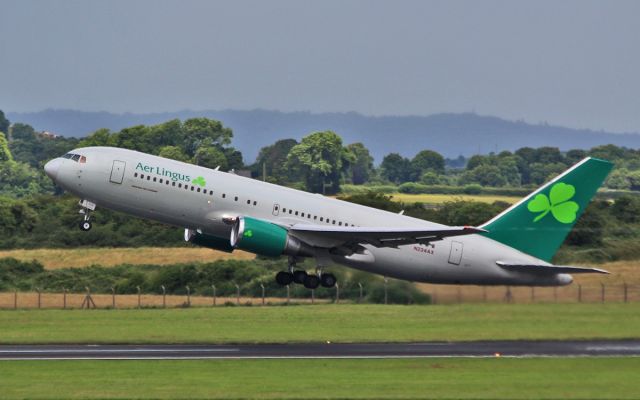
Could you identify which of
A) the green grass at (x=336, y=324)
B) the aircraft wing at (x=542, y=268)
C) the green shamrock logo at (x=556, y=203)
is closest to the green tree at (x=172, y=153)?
the green grass at (x=336, y=324)

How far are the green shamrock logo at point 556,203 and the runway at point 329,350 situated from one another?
28.6 ft

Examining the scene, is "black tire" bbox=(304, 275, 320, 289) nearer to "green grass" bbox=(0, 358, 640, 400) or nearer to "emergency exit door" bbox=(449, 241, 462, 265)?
"emergency exit door" bbox=(449, 241, 462, 265)

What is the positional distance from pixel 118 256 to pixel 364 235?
32.4 metres

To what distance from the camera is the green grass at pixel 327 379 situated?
35.4m

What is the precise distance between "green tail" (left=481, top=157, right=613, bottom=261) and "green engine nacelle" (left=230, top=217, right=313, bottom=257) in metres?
9.47

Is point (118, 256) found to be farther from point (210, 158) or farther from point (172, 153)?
point (210, 158)

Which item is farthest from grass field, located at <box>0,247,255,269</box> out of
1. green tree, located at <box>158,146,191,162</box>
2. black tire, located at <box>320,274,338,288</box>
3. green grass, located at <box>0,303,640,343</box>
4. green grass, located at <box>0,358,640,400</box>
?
green tree, located at <box>158,146,191,162</box>

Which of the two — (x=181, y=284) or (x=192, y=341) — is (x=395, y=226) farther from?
(x=181, y=284)

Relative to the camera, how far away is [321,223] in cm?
5231

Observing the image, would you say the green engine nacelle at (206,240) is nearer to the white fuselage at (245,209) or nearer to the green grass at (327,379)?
the white fuselage at (245,209)

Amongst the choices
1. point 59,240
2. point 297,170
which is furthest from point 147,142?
point 59,240

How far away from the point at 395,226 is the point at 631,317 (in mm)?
10375

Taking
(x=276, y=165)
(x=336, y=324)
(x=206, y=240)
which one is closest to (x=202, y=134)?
(x=276, y=165)

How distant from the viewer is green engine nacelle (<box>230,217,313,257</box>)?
4950 cm
